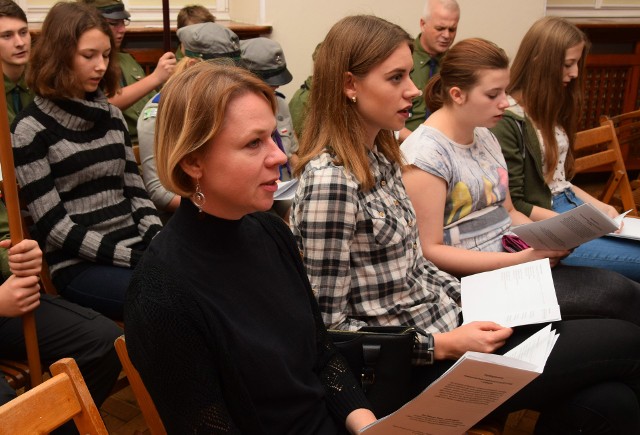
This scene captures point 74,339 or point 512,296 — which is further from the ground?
point 512,296

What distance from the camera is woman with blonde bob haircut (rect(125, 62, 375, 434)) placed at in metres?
1.12

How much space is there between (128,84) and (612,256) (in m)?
2.30

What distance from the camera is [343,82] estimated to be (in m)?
1.68

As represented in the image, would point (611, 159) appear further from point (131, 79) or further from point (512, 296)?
point (131, 79)

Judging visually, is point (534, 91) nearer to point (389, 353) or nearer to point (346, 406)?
point (389, 353)

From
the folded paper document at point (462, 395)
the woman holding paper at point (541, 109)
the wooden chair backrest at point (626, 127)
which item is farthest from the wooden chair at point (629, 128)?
the folded paper document at point (462, 395)

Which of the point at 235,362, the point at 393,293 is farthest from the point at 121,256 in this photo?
the point at 235,362

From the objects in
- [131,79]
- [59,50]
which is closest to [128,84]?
[131,79]

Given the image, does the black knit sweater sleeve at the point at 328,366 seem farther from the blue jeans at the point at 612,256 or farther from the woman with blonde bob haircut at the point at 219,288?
the blue jeans at the point at 612,256

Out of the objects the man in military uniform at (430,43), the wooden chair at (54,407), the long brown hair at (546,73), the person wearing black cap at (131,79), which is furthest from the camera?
the man in military uniform at (430,43)

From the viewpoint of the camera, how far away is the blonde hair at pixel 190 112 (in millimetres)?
1158

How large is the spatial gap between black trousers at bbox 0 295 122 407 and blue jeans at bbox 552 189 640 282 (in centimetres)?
147

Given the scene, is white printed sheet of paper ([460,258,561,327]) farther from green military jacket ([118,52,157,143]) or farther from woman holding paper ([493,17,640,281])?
green military jacket ([118,52,157,143])

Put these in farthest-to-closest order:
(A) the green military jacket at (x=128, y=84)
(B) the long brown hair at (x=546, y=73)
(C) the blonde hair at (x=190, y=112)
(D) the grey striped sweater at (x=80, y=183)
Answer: (A) the green military jacket at (x=128, y=84)
(B) the long brown hair at (x=546, y=73)
(D) the grey striped sweater at (x=80, y=183)
(C) the blonde hair at (x=190, y=112)
